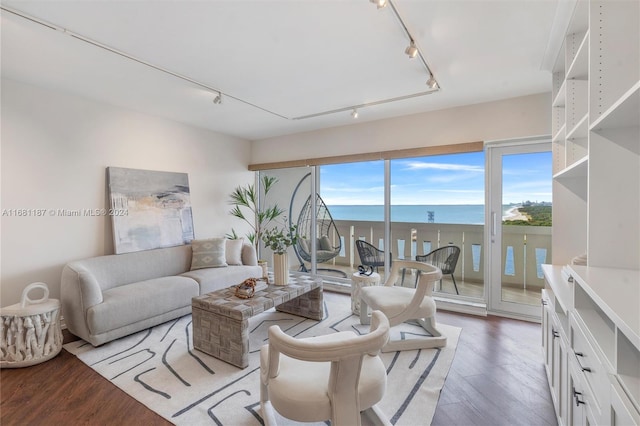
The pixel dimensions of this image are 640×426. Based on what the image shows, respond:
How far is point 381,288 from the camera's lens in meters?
3.00

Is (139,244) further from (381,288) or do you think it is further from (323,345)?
(323,345)

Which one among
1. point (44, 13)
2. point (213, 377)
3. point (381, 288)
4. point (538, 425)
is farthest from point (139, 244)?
point (538, 425)

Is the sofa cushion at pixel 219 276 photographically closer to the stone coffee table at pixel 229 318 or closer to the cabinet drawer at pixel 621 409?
the stone coffee table at pixel 229 318

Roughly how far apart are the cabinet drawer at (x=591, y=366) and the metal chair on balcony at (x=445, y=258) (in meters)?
2.56

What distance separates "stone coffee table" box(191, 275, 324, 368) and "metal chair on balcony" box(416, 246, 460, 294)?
2031 mm

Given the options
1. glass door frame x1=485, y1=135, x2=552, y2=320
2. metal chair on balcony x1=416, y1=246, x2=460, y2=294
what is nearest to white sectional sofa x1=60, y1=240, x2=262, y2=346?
metal chair on balcony x1=416, y1=246, x2=460, y2=294

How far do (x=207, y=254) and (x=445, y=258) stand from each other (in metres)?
3.28

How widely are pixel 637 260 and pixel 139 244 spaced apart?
446cm

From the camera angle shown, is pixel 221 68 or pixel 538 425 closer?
pixel 538 425

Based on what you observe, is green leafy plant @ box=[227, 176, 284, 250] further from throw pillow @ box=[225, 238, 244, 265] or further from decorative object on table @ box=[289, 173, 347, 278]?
throw pillow @ box=[225, 238, 244, 265]

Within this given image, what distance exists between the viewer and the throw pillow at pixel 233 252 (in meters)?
4.27

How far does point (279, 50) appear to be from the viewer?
232cm

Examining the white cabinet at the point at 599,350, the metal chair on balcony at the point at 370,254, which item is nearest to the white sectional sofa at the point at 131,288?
the metal chair on balcony at the point at 370,254

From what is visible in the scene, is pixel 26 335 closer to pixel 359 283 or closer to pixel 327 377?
pixel 327 377
